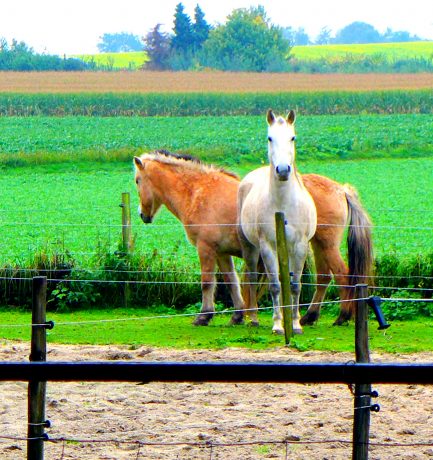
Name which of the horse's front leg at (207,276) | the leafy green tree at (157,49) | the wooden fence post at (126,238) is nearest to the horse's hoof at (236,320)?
the horse's front leg at (207,276)

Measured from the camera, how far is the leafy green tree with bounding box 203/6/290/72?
66.1 m

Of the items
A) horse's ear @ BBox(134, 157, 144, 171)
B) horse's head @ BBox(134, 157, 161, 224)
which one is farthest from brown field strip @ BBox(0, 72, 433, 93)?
horse's ear @ BBox(134, 157, 144, 171)

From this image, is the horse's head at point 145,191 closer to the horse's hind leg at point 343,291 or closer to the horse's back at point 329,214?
the horse's back at point 329,214

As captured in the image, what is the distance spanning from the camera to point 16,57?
198ft

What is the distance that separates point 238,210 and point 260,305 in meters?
1.39

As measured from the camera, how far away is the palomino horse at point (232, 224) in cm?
1155

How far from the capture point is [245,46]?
67.9 metres

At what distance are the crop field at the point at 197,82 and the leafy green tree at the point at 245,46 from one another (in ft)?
20.7

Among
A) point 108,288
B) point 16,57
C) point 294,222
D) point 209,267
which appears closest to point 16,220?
point 108,288

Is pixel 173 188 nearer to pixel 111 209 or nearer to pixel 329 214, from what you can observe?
pixel 329 214

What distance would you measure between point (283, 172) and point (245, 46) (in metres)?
58.8

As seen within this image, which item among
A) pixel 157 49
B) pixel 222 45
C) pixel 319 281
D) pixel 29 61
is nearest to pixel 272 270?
pixel 319 281

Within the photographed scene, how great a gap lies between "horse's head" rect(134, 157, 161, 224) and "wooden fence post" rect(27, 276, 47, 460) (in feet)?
23.6

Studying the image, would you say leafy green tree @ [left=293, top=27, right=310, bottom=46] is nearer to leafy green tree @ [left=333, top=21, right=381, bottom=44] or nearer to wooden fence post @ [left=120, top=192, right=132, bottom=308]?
leafy green tree @ [left=333, top=21, right=381, bottom=44]
